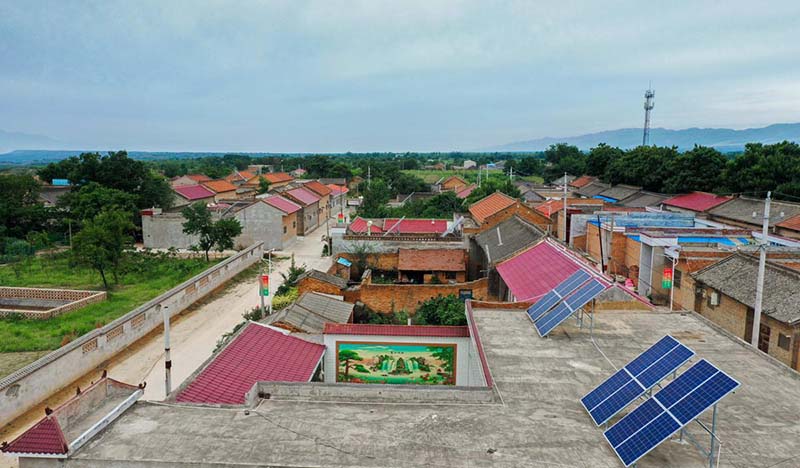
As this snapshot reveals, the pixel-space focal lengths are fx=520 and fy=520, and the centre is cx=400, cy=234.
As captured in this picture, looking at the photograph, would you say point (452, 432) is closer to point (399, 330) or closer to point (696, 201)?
point (399, 330)

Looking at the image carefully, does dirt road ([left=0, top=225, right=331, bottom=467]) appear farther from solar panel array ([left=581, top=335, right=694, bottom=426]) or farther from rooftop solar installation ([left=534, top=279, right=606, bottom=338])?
solar panel array ([left=581, top=335, right=694, bottom=426])

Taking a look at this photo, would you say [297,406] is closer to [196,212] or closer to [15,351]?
[15,351]

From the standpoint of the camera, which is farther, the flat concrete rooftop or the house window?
→ the house window

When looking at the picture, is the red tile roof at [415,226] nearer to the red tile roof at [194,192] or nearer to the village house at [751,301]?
the village house at [751,301]

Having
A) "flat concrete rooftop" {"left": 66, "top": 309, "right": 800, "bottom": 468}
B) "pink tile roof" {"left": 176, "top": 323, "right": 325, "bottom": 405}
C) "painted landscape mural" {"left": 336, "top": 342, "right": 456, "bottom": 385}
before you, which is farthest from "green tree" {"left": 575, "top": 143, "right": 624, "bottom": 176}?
"flat concrete rooftop" {"left": 66, "top": 309, "right": 800, "bottom": 468}

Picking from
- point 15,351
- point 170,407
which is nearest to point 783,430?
point 170,407

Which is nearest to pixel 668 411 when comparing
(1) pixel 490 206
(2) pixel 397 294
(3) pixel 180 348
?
Answer: (2) pixel 397 294


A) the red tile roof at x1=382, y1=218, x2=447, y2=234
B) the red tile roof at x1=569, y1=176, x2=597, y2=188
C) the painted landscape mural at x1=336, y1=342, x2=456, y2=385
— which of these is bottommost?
the painted landscape mural at x1=336, y1=342, x2=456, y2=385
